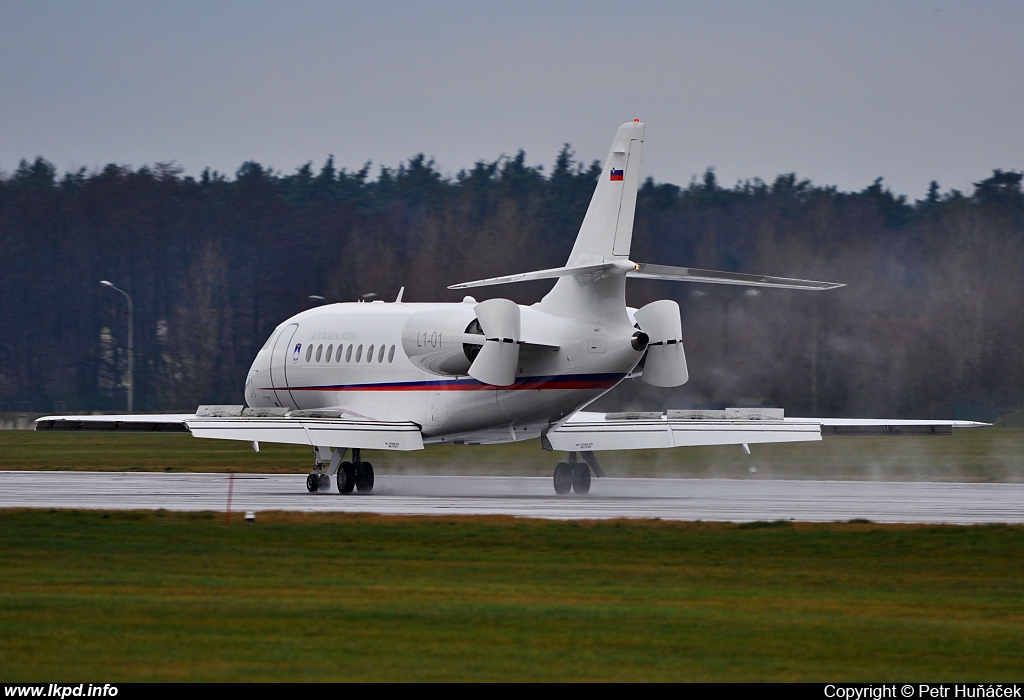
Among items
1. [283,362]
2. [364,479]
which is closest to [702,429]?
[364,479]

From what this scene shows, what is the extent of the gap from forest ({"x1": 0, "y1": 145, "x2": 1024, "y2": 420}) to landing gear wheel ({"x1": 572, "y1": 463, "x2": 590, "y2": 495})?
69.6 feet

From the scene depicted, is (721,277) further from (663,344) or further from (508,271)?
(508,271)

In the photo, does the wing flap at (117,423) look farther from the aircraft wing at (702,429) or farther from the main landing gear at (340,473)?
the aircraft wing at (702,429)

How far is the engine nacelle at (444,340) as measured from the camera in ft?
98.9

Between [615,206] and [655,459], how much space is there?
17.7 m

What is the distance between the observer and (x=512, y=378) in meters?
29.3

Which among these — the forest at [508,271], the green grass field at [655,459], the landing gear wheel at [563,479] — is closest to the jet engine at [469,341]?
the landing gear wheel at [563,479]

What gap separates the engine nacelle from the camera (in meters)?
30.2

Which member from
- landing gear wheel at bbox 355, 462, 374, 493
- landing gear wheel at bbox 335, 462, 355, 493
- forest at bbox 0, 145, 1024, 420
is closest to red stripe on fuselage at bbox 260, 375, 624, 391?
landing gear wheel at bbox 355, 462, 374, 493

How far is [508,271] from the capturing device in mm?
66125

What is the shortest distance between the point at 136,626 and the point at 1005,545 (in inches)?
488
